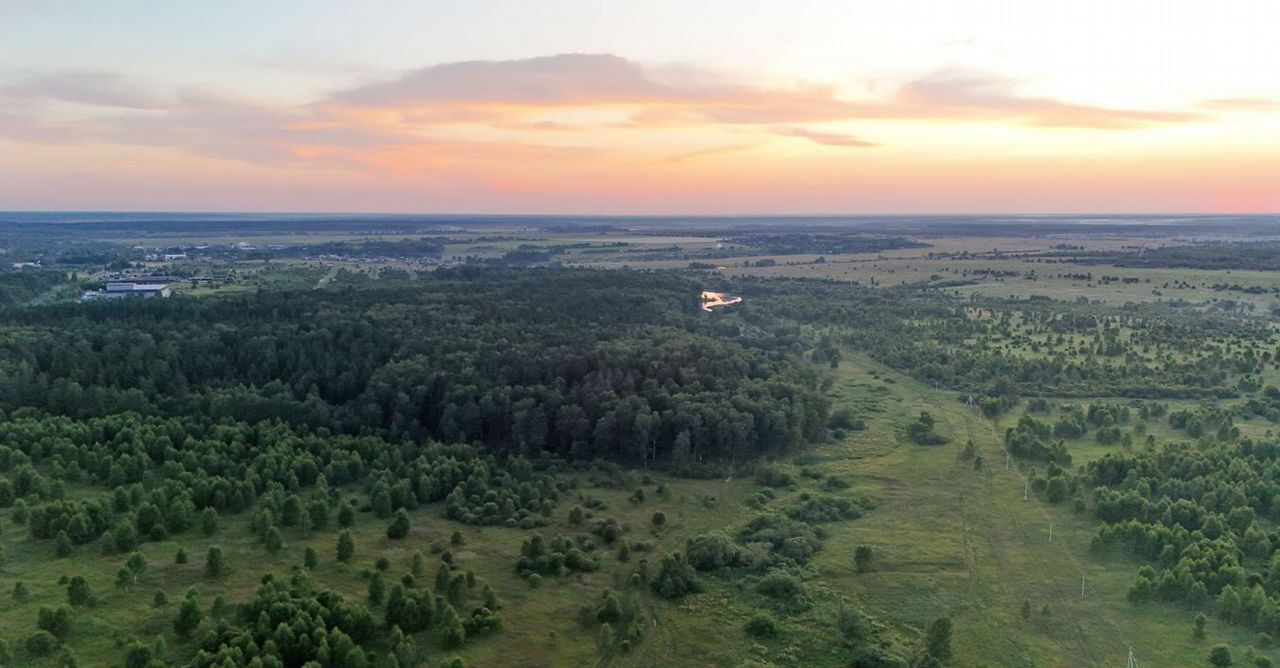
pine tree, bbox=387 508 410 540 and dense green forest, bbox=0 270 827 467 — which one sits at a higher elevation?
dense green forest, bbox=0 270 827 467

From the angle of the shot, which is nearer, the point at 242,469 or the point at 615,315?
the point at 242,469

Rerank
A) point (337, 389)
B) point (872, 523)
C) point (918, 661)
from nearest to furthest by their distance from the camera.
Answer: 1. point (918, 661)
2. point (872, 523)
3. point (337, 389)

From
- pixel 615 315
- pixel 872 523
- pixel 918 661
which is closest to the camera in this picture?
pixel 918 661

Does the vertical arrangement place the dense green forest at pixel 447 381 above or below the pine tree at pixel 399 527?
above

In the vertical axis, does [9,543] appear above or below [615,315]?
below

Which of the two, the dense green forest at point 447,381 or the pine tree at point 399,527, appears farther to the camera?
the dense green forest at point 447,381

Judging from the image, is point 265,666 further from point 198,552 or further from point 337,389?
point 337,389

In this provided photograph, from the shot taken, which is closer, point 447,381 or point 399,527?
point 399,527

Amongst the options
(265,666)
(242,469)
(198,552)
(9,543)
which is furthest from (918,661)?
(9,543)

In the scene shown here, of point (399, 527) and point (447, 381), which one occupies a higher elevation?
point (447, 381)

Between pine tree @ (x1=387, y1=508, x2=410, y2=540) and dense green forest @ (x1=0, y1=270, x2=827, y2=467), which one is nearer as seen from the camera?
pine tree @ (x1=387, y1=508, x2=410, y2=540)
